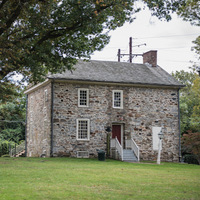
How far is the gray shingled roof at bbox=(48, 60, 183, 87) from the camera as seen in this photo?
89.4 ft

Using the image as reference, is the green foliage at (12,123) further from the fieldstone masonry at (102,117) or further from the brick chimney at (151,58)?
the brick chimney at (151,58)

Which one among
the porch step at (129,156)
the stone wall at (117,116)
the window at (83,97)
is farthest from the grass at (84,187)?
the window at (83,97)

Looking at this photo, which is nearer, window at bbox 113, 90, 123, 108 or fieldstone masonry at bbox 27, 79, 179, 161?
fieldstone masonry at bbox 27, 79, 179, 161

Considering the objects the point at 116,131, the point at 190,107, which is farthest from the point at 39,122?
the point at 190,107

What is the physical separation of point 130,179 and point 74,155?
39.7 feet

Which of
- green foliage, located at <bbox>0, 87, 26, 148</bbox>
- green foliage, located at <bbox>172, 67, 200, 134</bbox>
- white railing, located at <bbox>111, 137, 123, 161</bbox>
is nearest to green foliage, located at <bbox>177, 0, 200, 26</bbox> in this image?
white railing, located at <bbox>111, 137, 123, 161</bbox>

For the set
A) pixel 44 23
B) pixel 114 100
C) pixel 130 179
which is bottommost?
pixel 130 179

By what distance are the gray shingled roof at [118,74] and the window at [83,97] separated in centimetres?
100

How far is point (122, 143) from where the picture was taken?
1089 inches

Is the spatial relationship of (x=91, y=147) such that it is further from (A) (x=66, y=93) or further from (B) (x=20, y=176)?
(B) (x=20, y=176)

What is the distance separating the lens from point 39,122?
29375 mm

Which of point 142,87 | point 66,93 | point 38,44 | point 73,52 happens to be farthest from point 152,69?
point 38,44

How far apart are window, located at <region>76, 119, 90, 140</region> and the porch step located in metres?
2.95

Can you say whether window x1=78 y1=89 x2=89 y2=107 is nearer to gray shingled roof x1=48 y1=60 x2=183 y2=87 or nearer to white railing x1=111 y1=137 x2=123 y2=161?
gray shingled roof x1=48 y1=60 x2=183 y2=87
